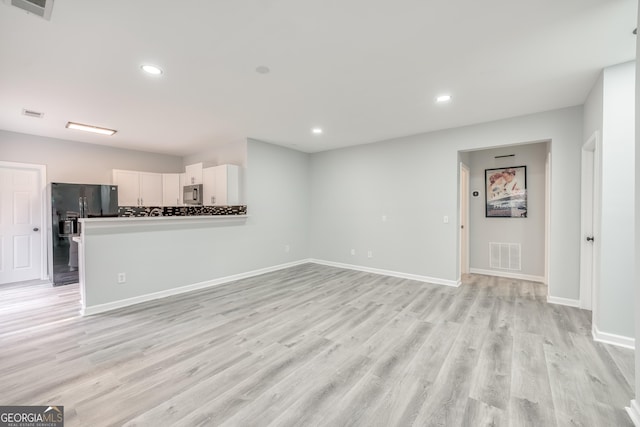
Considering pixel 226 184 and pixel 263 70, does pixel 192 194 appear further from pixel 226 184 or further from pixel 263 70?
pixel 263 70

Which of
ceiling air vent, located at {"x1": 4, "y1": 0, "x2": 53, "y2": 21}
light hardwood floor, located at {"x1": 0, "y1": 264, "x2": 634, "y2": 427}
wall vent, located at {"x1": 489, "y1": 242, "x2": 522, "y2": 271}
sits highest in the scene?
ceiling air vent, located at {"x1": 4, "y1": 0, "x2": 53, "y2": 21}

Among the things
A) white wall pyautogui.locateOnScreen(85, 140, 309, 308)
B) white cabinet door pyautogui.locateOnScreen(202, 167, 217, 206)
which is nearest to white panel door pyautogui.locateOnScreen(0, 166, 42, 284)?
white cabinet door pyautogui.locateOnScreen(202, 167, 217, 206)

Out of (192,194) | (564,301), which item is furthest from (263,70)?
(564,301)

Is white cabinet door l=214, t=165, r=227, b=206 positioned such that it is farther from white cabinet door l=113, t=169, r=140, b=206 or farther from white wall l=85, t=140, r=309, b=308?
white cabinet door l=113, t=169, r=140, b=206

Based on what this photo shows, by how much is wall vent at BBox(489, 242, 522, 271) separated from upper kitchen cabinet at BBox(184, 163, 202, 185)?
237 inches

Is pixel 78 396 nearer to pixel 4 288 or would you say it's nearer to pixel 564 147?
pixel 4 288

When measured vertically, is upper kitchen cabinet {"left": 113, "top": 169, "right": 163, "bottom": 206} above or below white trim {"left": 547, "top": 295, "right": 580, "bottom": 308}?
above

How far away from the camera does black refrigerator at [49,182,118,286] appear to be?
189 inches

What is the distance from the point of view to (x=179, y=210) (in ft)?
14.6

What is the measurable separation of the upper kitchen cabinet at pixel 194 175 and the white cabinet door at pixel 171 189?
0.36 meters

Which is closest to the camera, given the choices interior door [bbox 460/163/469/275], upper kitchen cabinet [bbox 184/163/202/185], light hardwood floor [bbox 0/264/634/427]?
light hardwood floor [bbox 0/264/634/427]

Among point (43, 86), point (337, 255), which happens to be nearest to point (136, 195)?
point (43, 86)

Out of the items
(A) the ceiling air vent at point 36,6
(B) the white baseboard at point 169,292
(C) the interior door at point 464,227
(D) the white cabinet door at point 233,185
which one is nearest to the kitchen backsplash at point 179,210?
(D) the white cabinet door at point 233,185

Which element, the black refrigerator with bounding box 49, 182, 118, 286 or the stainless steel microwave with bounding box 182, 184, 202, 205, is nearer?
the black refrigerator with bounding box 49, 182, 118, 286
